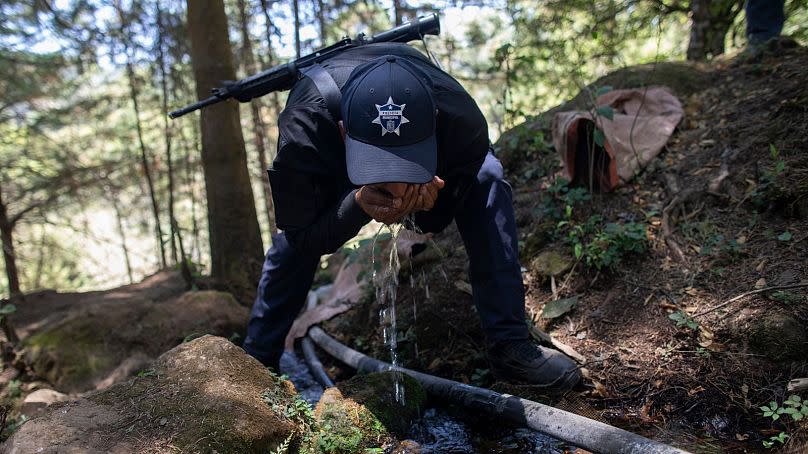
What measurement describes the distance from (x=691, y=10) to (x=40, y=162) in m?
9.09

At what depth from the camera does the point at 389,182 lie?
207 cm

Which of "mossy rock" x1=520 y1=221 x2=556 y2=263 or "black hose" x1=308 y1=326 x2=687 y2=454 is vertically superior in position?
"mossy rock" x1=520 y1=221 x2=556 y2=263

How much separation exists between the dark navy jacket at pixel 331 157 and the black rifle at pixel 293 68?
1.04ft

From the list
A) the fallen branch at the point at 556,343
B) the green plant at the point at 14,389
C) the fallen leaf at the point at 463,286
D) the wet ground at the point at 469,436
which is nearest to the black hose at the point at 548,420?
the wet ground at the point at 469,436

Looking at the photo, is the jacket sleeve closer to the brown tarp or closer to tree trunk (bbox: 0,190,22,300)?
the brown tarp

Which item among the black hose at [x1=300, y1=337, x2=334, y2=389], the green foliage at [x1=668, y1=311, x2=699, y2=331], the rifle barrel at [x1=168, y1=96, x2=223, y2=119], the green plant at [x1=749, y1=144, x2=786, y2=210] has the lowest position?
the black hose at [x1=300, y1=337, x2=334, y2=389]

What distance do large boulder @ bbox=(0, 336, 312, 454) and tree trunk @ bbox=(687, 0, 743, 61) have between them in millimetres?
5984

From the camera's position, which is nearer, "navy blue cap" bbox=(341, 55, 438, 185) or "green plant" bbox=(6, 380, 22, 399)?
"navy blue cap" bbox=(341, 55, 438, 185)

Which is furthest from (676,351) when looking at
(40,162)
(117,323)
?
(40,162)

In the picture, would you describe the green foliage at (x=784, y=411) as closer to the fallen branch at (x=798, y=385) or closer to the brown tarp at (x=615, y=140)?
the fallen branch at (x=798, y=385)

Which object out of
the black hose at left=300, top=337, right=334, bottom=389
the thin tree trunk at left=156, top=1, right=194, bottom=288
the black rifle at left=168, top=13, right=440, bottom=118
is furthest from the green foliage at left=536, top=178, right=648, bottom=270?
the thin tree trunk at left=156, top=1, right=194, bottom=288

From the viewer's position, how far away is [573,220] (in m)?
3.56

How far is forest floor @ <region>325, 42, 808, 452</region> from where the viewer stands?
2232 mm

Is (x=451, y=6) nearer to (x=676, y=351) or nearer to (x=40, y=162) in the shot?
(x=676, y=351)
